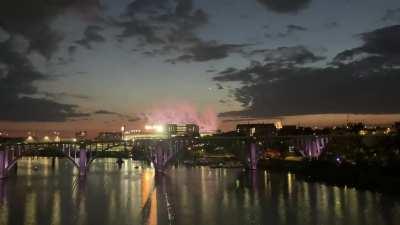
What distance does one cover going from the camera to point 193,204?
45375mm

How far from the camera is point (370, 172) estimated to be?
58.1 metres

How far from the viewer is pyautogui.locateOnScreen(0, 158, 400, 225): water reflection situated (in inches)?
1462

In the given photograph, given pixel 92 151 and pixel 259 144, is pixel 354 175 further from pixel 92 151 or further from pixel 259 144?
pixel 92 151

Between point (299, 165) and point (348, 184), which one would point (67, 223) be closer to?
point (348, 184)

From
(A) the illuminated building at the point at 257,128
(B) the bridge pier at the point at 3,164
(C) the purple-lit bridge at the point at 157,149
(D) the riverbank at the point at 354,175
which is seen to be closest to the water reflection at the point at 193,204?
(D) the riverbank at the point at 354,175

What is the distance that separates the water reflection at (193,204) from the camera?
37125mm

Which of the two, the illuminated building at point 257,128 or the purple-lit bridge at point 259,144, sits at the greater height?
the illuminated building at point 257,128

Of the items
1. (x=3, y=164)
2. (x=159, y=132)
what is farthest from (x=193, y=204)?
(x=159, y=132)

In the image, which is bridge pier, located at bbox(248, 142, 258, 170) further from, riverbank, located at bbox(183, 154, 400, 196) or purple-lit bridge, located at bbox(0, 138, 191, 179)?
purple-lit bridge, located at bbox(0, 138, 191, 179)

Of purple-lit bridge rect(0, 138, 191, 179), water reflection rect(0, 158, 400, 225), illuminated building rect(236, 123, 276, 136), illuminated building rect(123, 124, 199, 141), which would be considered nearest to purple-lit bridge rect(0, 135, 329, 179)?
purple-lit bridge rect(0, 138, 191, 179)

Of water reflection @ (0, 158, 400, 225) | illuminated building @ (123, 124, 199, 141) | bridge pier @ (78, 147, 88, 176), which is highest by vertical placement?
illuminated building @ (123, 124, 199, 141)

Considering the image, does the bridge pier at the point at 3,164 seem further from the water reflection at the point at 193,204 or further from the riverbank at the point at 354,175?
the riverbank at the point at 354,175

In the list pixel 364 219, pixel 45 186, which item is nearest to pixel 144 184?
pixel 45 186

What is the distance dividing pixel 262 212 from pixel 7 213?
2405 cm
